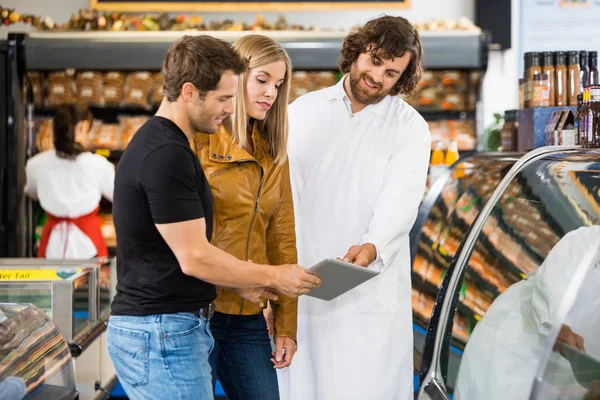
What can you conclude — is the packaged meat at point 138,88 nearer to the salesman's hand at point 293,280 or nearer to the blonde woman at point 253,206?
the blonde woman at point 253,206

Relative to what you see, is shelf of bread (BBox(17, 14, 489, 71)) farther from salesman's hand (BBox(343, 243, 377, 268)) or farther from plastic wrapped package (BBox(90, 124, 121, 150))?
salesman's hand (BBox(343, 243, 377, 268))

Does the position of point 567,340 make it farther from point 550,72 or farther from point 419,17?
point 419,17

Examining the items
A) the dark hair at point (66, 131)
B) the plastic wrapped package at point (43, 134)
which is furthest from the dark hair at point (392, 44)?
the plastic wrapped package at point (43, 134)

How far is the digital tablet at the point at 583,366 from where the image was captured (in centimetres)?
161

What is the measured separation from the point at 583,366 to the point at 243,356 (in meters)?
0.95

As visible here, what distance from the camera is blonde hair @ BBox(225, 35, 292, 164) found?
7.19ft

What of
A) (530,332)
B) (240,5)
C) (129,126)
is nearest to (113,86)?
(129,126)

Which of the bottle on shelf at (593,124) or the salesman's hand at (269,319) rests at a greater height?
the bottle on shelf at (593,124)

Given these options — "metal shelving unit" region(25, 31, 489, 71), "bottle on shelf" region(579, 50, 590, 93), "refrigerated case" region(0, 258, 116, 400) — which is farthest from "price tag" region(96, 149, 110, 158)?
"bottle on shelf" region(579, 50, 590, 93)

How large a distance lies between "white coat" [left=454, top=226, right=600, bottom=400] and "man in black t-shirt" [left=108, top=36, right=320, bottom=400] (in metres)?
0.67

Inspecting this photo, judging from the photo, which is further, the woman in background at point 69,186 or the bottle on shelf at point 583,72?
the woman in background at point 69,186

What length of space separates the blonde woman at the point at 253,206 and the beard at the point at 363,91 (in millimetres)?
349

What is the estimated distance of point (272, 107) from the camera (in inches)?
90.2

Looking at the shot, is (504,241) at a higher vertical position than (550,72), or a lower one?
lower
